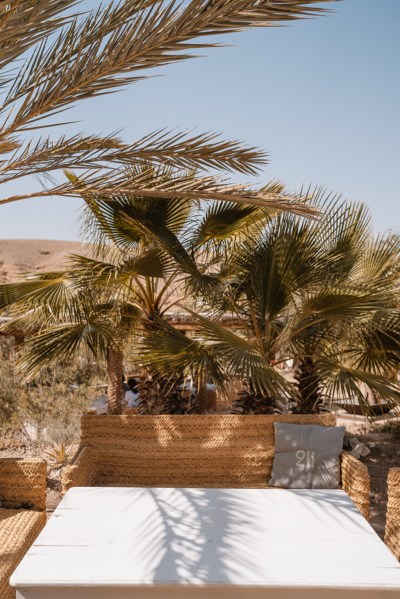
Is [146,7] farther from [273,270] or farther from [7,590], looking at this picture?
[7,590]

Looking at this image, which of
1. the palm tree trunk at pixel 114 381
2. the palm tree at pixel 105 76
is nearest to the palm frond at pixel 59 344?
the palm tree trunk at pixel 114 381

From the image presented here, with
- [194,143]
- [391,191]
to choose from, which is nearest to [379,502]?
[194,143]

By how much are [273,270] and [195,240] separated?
2.52ft

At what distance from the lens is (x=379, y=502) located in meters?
5.14

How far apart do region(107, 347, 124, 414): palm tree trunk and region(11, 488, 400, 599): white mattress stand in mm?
1475

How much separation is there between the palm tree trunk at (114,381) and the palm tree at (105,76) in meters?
1.89

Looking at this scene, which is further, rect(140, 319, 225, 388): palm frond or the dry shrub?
the dry shrub

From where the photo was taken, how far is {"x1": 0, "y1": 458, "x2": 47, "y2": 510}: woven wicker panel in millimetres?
3693

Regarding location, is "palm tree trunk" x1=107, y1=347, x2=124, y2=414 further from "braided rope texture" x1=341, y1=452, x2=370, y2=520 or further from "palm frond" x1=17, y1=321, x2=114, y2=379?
"braided rope texture" x1=341, y1=452, x2=370, y2=520

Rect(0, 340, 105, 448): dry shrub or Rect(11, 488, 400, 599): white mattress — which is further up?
Rect(11, 488, 400, 599): white mattress

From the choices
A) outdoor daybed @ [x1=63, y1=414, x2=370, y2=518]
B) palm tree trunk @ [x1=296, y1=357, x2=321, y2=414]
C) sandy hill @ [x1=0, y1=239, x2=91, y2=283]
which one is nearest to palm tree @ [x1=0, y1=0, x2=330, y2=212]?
outdoor daybed @ [x1=63, y1=414, x2=370, y2=518]

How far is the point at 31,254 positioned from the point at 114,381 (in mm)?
39621

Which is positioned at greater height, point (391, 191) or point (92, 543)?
point (391, 191)

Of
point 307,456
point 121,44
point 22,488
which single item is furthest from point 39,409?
point 121,44
